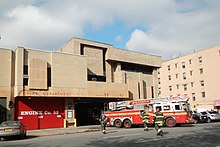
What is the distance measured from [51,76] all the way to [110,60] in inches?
407

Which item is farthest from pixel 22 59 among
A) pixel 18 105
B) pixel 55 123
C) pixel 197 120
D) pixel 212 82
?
pixel 212 82

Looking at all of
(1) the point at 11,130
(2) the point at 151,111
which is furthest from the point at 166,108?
(1) the point at 11,130

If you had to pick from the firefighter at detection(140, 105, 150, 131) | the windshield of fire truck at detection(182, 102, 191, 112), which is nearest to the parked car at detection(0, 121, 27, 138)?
the firefighter at detection(140, 105, 150, 131)

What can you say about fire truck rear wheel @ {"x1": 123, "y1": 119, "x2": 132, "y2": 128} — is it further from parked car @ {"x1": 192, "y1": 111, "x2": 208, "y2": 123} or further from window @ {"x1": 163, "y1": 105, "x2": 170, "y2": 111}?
parked car @ {"x1": 192, "y1": 111, "x2": 208, "y2": 123}

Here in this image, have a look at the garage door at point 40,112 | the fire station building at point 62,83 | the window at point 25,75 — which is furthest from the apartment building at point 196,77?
the window at point 25,75

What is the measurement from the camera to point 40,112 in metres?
29.1

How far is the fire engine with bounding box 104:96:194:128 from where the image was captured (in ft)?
80.4

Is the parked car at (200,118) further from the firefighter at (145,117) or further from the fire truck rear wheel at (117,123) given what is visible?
the fire truck rear wheel at (117,123)

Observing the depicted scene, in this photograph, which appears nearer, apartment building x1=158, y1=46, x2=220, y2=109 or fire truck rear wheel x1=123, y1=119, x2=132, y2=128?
fire truck rear wheel x1=123, y1=119, x2=132, y2=128

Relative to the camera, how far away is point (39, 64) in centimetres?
2770

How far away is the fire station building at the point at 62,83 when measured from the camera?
27.2 metres

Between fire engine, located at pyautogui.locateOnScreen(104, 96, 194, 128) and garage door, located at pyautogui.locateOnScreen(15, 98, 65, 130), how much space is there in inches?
228

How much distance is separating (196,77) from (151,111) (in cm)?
3786

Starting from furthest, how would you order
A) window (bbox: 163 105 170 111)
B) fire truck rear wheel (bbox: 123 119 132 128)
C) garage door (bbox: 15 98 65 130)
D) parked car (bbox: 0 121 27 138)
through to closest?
garage door (bbox: 15 98 65 130), fire truck rear wheel (bbox: 123 119 132 128), window (bbox: 163 105 170 111), parked car (bbox: 0 121 27 138)
